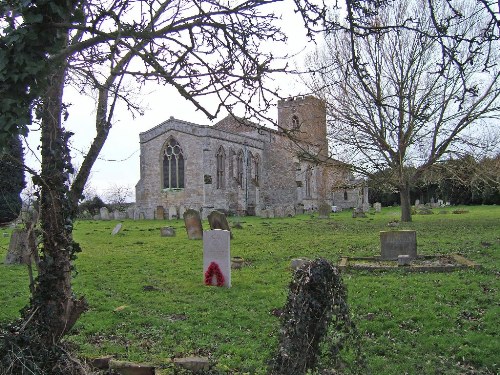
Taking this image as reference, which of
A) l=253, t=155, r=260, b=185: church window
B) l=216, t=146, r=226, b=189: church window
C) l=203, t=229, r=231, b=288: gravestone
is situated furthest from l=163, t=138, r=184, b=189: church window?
l=203, t=229, r=231, b=288: gravestone

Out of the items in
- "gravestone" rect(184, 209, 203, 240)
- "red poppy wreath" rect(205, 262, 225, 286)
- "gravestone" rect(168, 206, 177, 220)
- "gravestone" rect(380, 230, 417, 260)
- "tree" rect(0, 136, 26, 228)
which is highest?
"tree" rect(0, 136, 26, 228)

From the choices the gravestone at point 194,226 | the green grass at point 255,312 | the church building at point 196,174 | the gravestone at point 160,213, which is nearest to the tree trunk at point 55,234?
the green grass at point 255,312

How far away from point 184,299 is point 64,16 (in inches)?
206

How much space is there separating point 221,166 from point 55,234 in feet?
109

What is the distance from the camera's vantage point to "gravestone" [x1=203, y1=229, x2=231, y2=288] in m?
8.59

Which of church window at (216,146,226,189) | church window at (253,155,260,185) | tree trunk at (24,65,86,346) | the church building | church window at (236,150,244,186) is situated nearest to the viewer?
tree trunk at (24,65,86,346)

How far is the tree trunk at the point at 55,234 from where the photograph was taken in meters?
4.37

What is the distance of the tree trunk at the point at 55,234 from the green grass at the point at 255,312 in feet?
1.48

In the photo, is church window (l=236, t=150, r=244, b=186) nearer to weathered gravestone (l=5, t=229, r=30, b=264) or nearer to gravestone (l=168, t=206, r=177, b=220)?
gravestone (l=168, t=206, r=177, b=220)

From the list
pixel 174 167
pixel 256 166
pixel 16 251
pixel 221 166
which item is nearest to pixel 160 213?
pixel 174 167

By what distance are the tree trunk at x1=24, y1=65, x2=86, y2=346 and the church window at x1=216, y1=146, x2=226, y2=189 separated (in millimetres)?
32505

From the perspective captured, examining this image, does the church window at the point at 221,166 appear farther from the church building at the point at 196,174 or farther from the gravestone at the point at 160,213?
the gravestone at the point at 160,213

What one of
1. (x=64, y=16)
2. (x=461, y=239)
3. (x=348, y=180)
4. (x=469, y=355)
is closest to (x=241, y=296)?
(x=469, y=355)

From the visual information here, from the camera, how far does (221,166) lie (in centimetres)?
3784
